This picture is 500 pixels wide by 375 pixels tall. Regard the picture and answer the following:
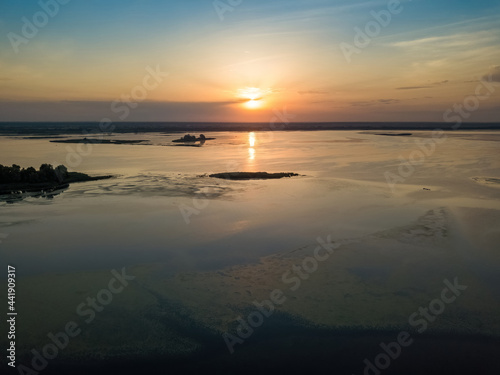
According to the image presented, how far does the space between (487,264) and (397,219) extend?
193 inches

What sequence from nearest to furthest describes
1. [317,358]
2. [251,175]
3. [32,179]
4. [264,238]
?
[317,358] < [264,238] < [32,179] < [251,175]

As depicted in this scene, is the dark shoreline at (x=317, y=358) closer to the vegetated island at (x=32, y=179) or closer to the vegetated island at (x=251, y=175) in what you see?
the vegetated island at (x=32, y=179)

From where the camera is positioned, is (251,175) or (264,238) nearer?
(264,238)

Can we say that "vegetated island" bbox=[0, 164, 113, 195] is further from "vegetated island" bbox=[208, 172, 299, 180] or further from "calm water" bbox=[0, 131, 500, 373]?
"vegetated island" bbox=[208, 172, 299, 180]

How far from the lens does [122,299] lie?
365 inches

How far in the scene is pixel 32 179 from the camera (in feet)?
75.8

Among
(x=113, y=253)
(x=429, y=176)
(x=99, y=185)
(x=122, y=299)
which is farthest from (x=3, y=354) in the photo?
(x=429, y=176)

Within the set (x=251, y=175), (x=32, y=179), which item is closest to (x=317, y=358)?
(x=251, y=175)

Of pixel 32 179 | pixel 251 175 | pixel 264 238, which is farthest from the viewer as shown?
pixel 251 175

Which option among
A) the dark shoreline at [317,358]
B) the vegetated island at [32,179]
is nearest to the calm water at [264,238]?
the dark shoreline at [317,358]

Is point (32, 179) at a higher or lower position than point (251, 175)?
higher

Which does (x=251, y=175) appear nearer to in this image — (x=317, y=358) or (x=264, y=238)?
(x=264, y=238)

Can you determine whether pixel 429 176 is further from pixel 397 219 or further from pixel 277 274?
pixel 277 274

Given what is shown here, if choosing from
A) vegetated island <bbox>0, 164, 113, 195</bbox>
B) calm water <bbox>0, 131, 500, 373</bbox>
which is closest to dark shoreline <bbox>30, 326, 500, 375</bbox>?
calm water <bbox>0, 131, 500, 373</bbox>
